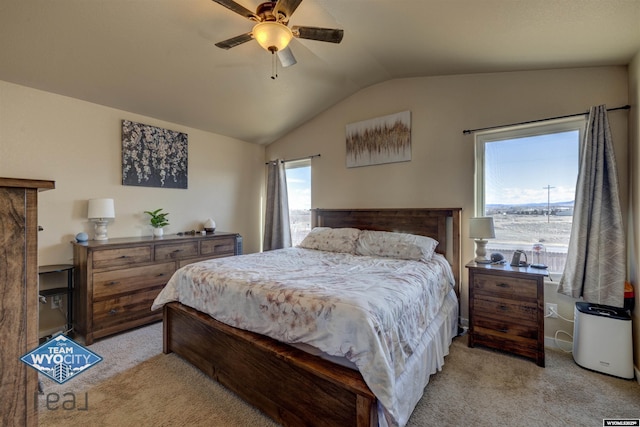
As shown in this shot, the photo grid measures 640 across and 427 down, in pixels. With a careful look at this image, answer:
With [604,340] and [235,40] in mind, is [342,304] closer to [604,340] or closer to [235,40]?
[235,40]

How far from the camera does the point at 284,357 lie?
1.60 metres

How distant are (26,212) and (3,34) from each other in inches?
101

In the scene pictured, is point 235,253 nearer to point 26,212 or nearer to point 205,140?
point 205,140

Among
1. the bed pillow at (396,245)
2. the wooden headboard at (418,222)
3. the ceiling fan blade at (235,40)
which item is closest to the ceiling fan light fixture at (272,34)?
the ceiling fan blade at (235,40)

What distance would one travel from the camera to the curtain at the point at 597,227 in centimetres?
218

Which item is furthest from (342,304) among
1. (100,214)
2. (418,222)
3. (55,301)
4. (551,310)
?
(55,301)

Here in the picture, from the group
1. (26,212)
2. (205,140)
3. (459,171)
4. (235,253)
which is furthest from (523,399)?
(205,140)

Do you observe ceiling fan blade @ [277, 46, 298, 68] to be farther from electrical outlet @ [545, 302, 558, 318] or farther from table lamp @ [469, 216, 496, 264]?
electrical outlet @ [545, 302, 558, 318]

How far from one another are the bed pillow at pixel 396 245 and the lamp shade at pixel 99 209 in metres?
2.78

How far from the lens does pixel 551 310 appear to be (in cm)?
263

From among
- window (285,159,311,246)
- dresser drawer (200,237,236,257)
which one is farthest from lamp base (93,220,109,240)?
window (285,159,311,246)

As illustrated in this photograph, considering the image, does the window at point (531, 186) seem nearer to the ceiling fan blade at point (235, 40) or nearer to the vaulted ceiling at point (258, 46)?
the vaulted ceiling at point (258, 46)

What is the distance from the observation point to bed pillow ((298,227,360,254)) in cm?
333

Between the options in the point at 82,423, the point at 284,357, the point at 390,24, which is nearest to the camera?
the point at 284,357
